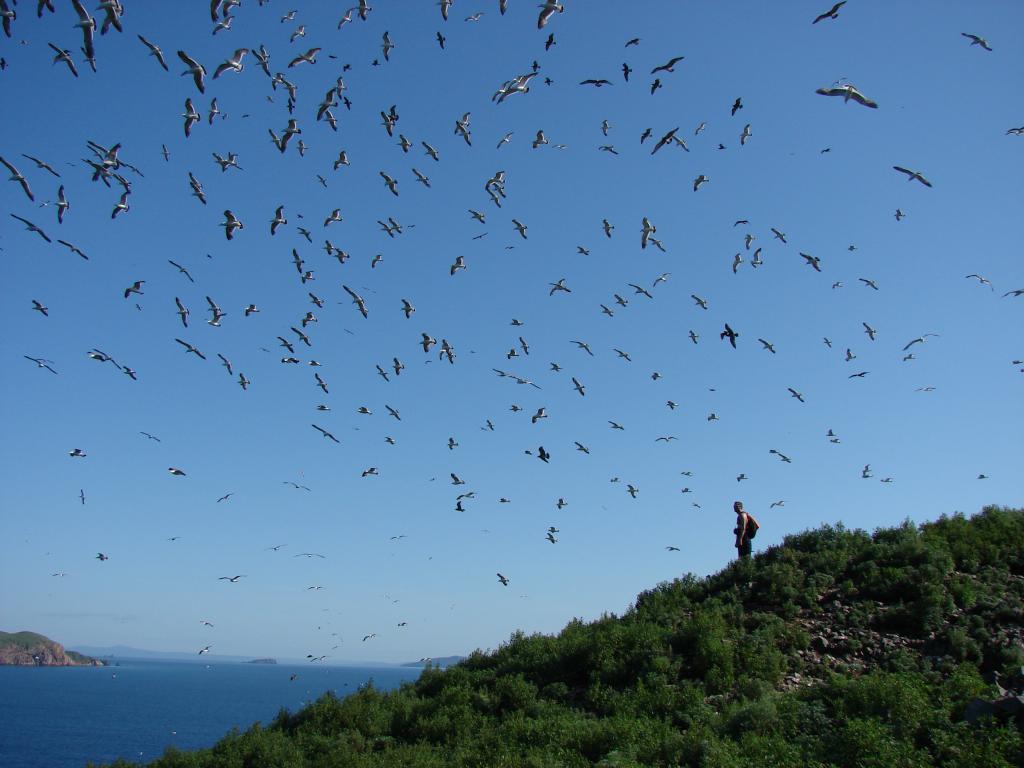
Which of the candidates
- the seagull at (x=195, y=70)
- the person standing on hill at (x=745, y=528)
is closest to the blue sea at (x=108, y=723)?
the person standing on hill at (x=745, y=528)

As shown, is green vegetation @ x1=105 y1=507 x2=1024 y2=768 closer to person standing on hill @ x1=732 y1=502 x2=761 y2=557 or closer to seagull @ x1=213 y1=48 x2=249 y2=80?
person standing on hill @ x1=732 y1=502 x2=761 y2=557

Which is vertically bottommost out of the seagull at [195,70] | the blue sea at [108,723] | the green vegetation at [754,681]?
the blue sea at [108,723]

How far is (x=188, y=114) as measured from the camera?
1524 centimetres

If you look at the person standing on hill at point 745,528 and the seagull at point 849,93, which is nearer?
the seagull at point 849,93

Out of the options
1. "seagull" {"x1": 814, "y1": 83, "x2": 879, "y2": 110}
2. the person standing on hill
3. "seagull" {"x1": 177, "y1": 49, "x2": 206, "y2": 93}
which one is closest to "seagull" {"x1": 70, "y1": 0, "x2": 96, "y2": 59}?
"seagull" {"x1": 177, "y1": 49, "x2": 206, "y2": 93}

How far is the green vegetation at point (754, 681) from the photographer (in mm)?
10000

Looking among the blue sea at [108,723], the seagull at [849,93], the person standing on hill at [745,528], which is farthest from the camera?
the blue sea at [108,723]

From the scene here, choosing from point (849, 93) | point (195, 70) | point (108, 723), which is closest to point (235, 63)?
point (195, 70)

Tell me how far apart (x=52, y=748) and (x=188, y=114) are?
92.3m

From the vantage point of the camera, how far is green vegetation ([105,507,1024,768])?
10.0m

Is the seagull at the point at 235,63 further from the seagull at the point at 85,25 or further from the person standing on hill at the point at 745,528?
the person standing on hill at the point at 745,528

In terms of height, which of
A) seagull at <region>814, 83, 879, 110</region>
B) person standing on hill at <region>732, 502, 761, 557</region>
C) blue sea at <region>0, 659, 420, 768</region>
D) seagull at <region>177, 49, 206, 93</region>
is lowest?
blue sea at <region>0, 659, 420, 768</region>

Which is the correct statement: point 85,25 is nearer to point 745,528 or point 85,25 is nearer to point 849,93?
point 849,93

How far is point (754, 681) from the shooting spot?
40.3 ft
